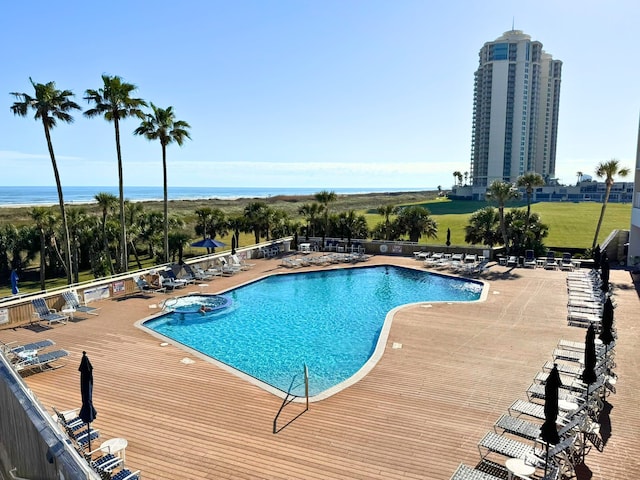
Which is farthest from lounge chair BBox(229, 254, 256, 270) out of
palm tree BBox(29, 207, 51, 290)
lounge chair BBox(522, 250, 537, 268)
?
lounge chair BBox(522, 250, 537, 268)

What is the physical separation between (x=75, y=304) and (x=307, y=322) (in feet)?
26.8

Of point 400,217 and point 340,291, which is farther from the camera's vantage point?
point 400,217

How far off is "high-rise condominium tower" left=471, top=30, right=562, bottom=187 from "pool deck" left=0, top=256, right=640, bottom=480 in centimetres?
12423

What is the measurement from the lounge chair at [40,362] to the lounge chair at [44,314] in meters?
3.72

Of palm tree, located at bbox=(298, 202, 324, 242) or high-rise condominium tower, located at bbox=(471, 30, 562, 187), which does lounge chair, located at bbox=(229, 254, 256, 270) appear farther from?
high-rise condominium tower, located at bbox=(471, 30, 562, 187)

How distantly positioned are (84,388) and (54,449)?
1136 mm

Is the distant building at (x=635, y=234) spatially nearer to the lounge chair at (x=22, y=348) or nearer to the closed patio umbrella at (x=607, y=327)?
the closed patio umbrella at (x=607, y=327)

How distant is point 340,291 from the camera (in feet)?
65.5

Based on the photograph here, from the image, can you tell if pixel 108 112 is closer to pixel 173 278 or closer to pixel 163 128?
pixel 163 128

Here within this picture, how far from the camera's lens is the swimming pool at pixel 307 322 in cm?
1137

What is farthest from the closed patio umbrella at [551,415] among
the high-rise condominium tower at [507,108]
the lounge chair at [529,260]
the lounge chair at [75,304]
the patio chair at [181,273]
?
the high-rise condominium tower at [507,108]

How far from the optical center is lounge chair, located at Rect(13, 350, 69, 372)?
9.92 meters

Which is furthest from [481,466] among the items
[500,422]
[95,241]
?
[95,241]

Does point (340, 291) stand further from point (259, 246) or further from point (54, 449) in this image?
point (54, 449)
